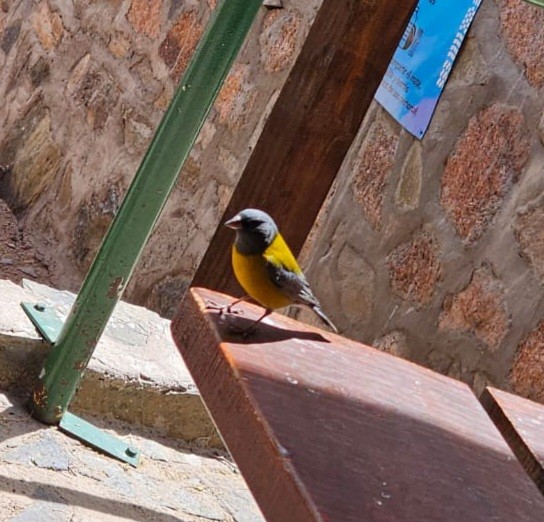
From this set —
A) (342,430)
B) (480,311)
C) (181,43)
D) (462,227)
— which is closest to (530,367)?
(480,311)

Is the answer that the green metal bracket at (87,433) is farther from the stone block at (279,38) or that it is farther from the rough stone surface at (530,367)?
the stone block at (279,38)

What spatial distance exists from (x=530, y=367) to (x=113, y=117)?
276 cm

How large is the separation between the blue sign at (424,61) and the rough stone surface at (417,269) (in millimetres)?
331

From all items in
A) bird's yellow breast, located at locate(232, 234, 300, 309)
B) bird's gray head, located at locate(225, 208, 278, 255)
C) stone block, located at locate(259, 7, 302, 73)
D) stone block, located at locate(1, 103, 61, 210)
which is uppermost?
stone block, located at locate(259, 7, 302, 73)

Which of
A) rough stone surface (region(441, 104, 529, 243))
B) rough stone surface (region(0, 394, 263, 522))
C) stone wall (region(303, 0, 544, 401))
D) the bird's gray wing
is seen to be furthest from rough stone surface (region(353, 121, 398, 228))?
the bird's gray wing

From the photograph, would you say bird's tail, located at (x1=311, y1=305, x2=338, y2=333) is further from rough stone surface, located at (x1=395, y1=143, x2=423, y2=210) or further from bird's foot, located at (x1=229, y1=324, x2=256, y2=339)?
rough stone surface, located at (x1=395, y1=143, x2=423, y2=210)

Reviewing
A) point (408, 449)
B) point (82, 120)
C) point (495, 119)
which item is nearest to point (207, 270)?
point (495, 119)

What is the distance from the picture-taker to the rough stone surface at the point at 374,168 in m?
3.29

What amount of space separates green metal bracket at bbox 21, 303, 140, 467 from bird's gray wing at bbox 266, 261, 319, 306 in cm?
74

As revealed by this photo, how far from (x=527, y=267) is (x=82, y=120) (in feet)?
9.47

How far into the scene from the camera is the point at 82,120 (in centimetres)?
505

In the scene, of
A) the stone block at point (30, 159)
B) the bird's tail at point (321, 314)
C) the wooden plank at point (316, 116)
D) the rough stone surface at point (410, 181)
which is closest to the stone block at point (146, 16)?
the stone block at point (30, 159)

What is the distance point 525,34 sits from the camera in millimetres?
2855

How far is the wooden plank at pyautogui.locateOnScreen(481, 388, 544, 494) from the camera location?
1514 mm
